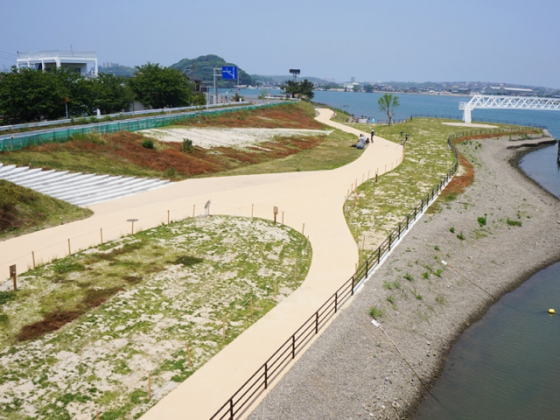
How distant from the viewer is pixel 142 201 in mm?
36812

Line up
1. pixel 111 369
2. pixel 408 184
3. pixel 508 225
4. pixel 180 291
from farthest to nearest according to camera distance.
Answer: pixel 408 184 → pixel 508 225 → pixel 180 291 → pixel 111 369

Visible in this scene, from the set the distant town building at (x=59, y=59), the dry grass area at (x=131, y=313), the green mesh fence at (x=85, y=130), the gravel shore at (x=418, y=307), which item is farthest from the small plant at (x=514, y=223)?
the distant town building at (x=59, y=59)

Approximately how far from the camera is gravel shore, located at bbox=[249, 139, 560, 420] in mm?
16422

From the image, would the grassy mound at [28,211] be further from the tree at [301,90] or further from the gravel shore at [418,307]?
the tree at [301,90]

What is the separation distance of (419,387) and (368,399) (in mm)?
2993

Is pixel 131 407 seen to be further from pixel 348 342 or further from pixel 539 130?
pixel 539 130

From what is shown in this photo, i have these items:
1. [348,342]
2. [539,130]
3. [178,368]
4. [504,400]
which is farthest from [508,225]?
[539,130]

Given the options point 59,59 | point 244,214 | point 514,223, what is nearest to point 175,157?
point 244,214

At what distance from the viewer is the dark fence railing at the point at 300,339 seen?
14.8 metres

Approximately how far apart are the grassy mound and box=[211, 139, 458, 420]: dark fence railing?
19121mm

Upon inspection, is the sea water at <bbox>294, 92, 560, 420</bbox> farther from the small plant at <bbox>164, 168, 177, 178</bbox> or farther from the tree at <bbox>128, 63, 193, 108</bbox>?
the tree at <bbox>128, 63, 193, 108</bbox>

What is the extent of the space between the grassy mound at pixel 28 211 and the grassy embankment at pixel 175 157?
27.0ft

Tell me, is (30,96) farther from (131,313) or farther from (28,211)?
(131,313)

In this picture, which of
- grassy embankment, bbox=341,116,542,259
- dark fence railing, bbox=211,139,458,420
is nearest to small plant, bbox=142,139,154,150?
grassy embankment, bbox=341,116,542,259
